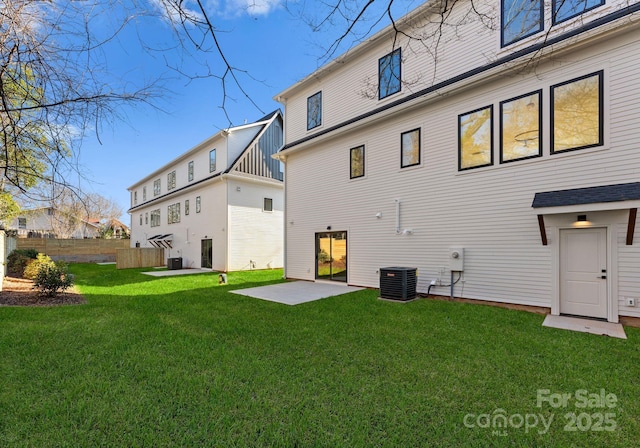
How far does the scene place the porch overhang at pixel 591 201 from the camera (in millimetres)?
5164

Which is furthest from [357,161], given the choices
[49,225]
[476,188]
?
[49,225]

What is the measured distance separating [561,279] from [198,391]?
702 centimetres

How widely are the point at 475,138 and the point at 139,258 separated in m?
20.0

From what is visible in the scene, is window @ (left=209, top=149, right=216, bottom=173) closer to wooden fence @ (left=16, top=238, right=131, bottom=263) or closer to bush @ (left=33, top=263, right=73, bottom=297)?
bush @ (left=33, top=263, right=73, bottom=297)

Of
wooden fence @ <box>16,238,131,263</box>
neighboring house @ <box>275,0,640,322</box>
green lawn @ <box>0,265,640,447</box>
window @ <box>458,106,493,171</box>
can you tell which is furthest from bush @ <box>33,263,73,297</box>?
wooden fence @ <box>16,238,131,263</box>

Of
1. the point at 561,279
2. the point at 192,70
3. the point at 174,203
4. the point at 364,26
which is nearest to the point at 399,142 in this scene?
the point at 561,279

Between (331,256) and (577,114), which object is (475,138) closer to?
(577,114)

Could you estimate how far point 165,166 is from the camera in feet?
70.8

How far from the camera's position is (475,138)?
294 inches

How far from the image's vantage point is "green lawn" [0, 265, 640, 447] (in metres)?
2.43

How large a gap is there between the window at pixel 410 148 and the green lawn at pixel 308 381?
15.3 feet

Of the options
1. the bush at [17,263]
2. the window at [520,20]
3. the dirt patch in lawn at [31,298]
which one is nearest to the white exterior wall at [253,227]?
the dirt patch in lawn at [31,298]

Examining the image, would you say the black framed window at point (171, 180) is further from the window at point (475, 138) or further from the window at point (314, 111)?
the window at point (475, 138)

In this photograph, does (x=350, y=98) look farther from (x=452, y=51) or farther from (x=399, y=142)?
(x=452, y=51)
